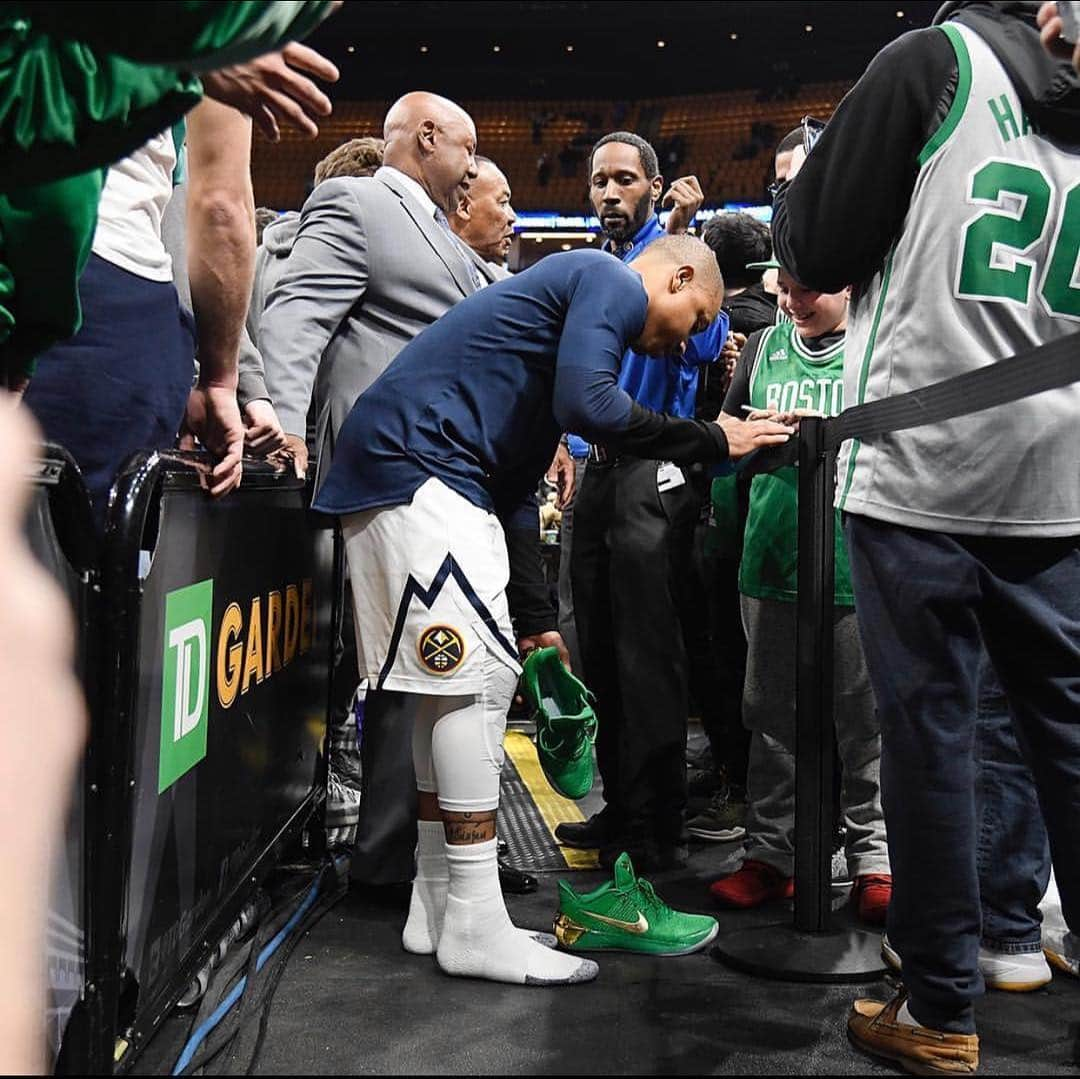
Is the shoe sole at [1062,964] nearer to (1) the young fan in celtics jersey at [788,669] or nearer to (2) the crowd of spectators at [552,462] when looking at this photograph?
(2) the crowd of spectators at [552,462]

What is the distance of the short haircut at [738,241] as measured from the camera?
11.2ft

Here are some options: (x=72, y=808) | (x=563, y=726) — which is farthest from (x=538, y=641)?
(x=72, y=808)

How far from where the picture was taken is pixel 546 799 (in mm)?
3199

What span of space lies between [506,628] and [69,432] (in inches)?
33.7

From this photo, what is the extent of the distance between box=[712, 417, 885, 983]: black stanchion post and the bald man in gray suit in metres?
0.75

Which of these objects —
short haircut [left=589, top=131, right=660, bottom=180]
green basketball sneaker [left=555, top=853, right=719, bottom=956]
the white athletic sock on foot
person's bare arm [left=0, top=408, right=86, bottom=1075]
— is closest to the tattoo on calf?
the white athletic sock on foot

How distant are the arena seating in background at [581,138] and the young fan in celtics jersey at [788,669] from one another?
15005 mm

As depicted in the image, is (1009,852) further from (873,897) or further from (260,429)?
(260,429)

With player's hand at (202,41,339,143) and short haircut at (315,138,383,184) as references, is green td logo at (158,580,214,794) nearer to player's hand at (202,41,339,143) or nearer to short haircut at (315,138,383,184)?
player's hand at (202,41,339,143)

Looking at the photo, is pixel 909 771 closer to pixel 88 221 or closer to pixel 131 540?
pixel 131 540

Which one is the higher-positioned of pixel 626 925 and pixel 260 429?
pixel 260 429

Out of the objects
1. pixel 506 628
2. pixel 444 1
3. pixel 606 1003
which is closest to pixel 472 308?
pixel 506 628

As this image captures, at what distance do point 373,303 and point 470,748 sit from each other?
1.06m

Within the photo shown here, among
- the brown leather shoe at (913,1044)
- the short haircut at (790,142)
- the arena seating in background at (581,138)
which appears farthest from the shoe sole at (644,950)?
the arena seating in background at (581,138)
